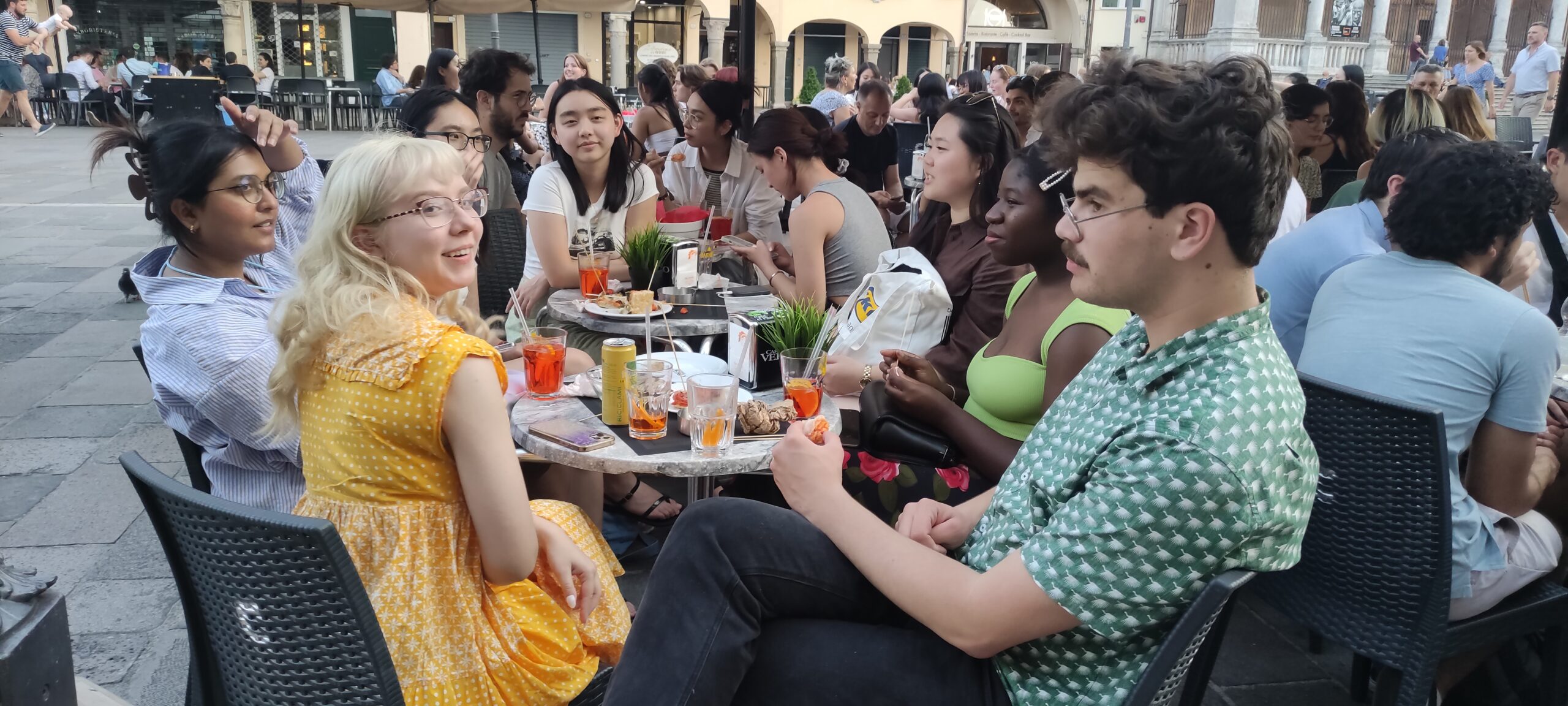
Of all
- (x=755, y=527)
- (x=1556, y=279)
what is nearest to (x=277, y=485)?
(x=755, y=527)

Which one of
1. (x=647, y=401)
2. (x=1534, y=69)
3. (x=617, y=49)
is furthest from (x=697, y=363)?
(x=617, y=49)

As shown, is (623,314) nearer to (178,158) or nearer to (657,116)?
(178,158)

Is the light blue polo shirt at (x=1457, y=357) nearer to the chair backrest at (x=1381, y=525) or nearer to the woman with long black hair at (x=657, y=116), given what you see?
the chair backrest at (x=1381, y=525)

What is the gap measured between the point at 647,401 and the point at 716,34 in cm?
3006

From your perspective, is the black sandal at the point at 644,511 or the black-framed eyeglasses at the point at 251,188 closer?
the black-framed eyeglasses at the point at 251,188

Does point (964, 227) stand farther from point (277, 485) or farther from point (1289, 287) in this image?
point (277, 485)

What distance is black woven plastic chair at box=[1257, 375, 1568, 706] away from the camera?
179 centimetres

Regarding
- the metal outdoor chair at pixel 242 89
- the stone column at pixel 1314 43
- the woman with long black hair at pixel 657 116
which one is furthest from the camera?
the stone column at pixel 1314 43

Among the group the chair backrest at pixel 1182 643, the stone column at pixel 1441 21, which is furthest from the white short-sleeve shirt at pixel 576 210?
the stone column at pixel 1441 21

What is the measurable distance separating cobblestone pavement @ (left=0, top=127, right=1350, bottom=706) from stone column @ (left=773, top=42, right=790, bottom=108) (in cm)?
2688

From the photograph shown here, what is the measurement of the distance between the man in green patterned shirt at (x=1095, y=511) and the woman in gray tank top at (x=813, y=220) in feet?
6.46

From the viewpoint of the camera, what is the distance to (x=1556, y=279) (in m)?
3.24

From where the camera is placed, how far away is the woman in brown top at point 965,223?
2.86m

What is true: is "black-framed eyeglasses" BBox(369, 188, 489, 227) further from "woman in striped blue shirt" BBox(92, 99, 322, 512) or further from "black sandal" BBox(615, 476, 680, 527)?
"black sandal" BBox(615, 476, 680, 527)
